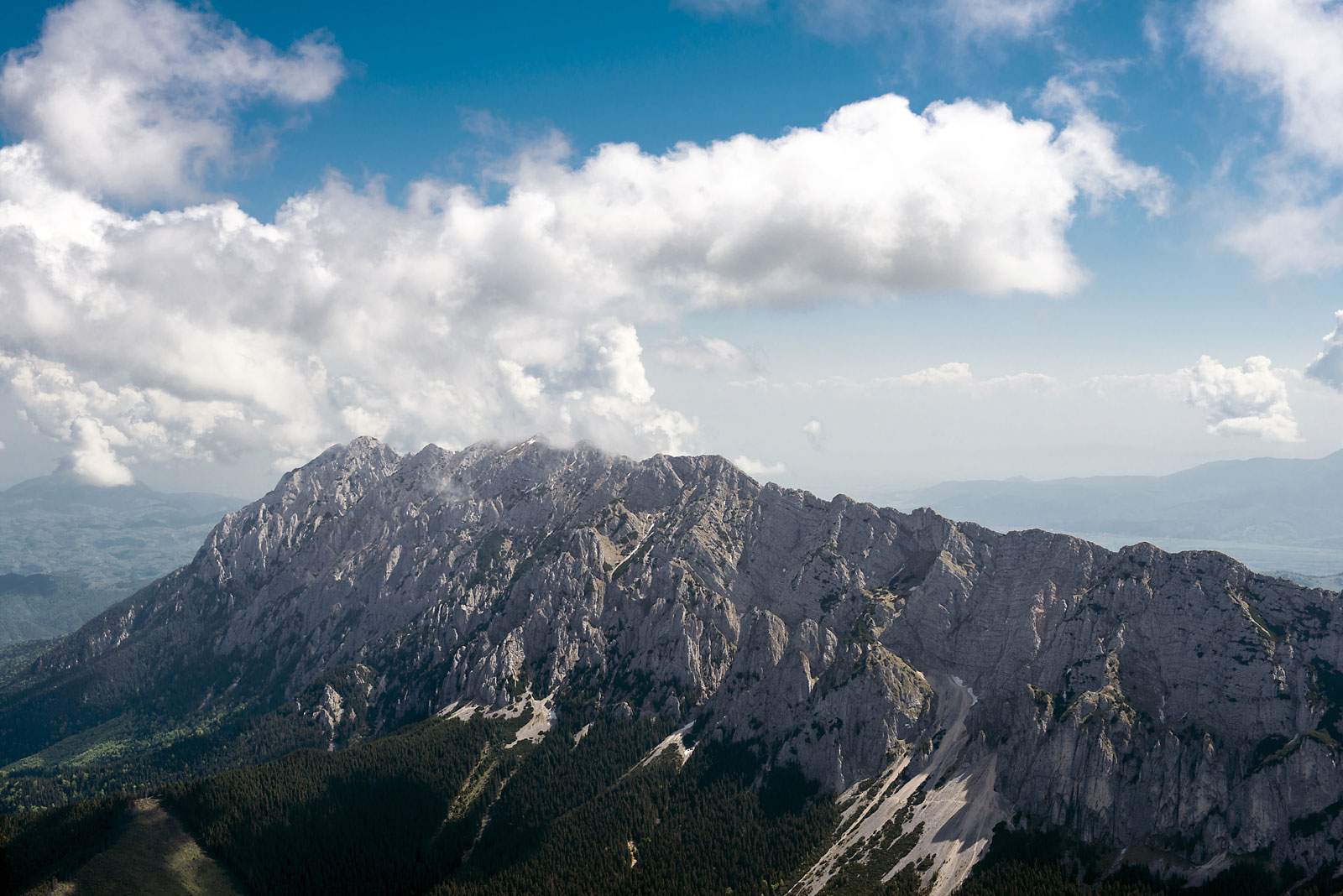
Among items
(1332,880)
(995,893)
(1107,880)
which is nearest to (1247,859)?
(1332,880)

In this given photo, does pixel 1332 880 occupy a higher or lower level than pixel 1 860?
lower

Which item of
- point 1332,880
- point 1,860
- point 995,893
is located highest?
point 1,860

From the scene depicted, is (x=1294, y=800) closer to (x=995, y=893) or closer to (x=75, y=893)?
(x=995, y=893)

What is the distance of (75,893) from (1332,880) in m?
319

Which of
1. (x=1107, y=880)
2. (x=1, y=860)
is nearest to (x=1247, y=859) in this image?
(x=1107, y=880)

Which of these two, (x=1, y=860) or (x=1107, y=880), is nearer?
(x=1, y=860)

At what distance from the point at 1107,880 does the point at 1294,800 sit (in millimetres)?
52552

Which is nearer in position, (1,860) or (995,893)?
(1,860)

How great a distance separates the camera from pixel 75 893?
655 feet

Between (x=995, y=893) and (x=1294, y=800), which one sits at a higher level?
(x=1294, y=800)

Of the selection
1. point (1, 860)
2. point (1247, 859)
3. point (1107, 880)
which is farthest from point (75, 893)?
point (1247, 859)

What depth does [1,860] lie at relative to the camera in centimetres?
17325

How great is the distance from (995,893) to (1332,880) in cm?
7580

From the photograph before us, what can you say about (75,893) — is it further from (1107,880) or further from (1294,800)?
(1294,800)
